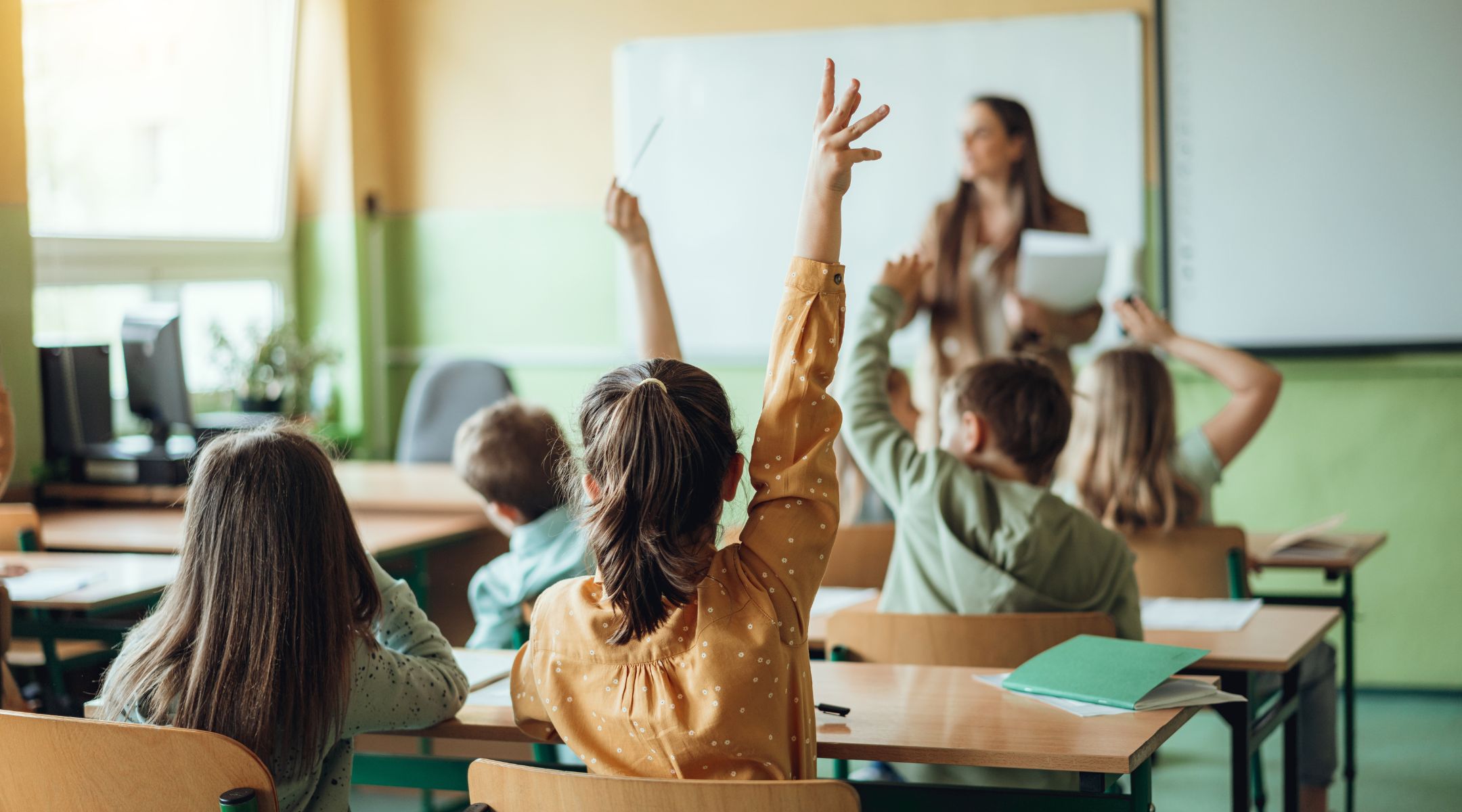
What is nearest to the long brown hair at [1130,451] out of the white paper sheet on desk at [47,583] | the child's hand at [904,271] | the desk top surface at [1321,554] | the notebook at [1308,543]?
the desk top surface at [1321,554]

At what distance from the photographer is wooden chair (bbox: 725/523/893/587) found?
9.30 feet

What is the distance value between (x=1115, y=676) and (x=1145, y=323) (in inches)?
47.2

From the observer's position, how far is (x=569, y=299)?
5105mm

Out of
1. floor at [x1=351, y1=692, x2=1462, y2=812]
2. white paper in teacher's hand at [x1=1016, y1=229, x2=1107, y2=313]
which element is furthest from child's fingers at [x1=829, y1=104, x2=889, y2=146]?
white paper in teacher's hand at [x1=1016, y1=229, x2=1107, y2=313]

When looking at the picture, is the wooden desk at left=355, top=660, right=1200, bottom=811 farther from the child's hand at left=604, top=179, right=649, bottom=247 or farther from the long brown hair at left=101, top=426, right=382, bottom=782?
the child's hand at left=604, top=179, right=649, bottom=247

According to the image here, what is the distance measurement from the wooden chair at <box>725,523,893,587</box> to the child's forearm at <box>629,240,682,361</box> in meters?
0.82

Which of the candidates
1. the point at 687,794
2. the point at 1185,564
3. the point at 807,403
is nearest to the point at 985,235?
the point at 1185,564

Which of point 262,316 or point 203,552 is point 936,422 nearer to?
point 203,552

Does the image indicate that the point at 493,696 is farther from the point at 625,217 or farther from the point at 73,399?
the point at 73,399

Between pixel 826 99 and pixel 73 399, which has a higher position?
pixel 826 99

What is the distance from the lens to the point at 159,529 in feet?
11.4

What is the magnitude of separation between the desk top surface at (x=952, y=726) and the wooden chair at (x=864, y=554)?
0.99 meters

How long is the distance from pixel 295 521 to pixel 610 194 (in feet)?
2.48

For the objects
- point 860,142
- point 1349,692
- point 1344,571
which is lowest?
point 1349,692
